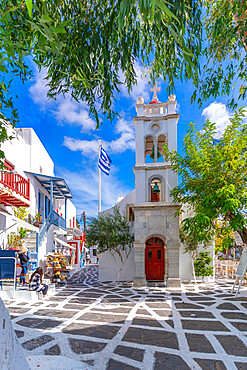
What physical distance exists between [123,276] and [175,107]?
31.3 feet

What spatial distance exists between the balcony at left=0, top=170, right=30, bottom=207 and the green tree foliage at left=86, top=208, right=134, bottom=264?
11.7 feet

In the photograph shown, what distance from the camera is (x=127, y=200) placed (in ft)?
55.7

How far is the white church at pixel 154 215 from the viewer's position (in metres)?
12.9

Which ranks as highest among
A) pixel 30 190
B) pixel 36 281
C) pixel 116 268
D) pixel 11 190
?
pixel 30 190

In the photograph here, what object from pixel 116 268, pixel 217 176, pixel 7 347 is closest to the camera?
pixel 7 347

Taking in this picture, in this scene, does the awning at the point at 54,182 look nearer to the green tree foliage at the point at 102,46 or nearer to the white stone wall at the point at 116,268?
the white stone wall at the point at 116,268

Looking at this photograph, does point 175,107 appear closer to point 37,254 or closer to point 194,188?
point 194,188

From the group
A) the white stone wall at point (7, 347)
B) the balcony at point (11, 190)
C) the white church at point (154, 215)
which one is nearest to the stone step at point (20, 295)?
the balcony at point (11, 190)

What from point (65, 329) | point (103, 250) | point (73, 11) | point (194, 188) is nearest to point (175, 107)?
point (194, 188)

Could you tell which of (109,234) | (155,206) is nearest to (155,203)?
(155,206)

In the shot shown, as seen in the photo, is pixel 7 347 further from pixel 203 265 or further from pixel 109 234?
pixel 203 265

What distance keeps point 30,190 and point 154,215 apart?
289 inches

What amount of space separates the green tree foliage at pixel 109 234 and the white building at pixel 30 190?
272 centimetres

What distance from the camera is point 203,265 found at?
14062 millimetres
